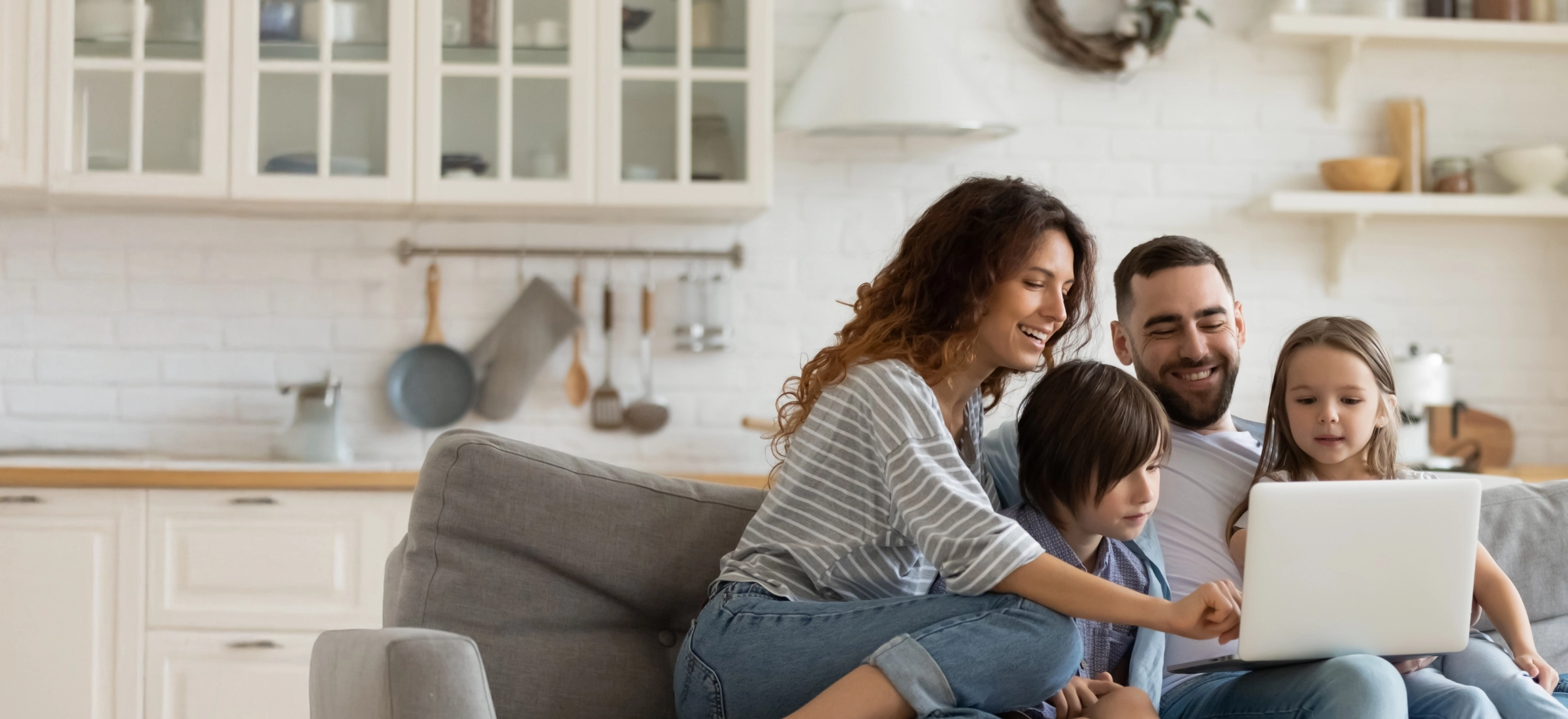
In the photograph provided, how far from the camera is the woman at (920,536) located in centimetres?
133

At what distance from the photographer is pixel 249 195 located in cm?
296

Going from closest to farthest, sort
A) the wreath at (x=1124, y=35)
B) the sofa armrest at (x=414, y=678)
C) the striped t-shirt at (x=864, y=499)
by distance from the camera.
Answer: the sofa armrest at (x=414, y=678) < the striped t-shirt at (x=864, y=499) < the wreath at (x=1124, y=35)

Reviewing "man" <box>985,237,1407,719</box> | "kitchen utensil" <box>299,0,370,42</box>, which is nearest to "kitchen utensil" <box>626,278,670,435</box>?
"kitchen utensil" <box>299,0,370,42</box>

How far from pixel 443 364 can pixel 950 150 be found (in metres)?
1.41

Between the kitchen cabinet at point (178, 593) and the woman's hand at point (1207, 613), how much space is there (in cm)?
187

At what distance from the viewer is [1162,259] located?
1895mm

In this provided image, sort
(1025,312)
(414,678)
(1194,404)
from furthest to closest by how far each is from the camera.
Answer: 1. (1194,404)
2. (1025,312)
3. (414,678)

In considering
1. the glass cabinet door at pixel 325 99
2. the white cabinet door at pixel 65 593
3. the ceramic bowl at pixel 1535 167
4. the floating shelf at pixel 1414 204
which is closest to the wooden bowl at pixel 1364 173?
the floating shelf at pixel 1414 204

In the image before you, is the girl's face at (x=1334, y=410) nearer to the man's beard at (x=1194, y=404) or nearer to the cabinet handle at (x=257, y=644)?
the man's beard at (x=1194, y=404)

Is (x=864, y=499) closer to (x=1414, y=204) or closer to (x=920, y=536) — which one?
(x=920, y=536)

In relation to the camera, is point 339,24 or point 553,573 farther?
point 339,24

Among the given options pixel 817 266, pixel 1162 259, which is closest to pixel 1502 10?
pixel 817 266

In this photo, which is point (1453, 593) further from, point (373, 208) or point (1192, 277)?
point (373, 208)

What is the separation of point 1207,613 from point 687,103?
6.83 feet
